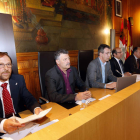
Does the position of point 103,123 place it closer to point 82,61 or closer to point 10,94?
point 10,94

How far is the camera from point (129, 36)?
18.9 ft

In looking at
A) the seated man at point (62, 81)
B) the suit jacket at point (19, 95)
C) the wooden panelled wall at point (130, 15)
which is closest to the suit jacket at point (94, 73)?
the seated man at point (62, 81)

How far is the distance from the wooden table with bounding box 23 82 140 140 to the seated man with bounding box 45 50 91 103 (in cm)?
65

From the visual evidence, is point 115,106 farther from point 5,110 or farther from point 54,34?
point 54,34

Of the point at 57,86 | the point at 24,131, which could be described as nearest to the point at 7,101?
the point at 24,131

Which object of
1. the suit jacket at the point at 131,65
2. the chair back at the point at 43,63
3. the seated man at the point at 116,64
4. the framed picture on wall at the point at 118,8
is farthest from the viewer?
the framed picture on wall at the point at 118,8

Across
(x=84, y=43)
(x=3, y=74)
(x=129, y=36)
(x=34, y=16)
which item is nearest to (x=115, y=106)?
(x=3, y=74)

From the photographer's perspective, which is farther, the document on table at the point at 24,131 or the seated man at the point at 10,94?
the seated man at the point at 10,94

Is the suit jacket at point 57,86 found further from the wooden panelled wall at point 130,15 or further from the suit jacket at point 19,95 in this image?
the wooden panelled wall at point 130,15

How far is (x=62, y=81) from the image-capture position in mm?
1703

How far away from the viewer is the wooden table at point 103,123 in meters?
0.42

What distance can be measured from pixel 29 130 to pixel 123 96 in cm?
68

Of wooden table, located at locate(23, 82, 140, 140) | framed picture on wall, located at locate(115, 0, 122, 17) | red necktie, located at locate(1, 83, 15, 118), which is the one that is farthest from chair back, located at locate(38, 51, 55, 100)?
framed picture on wall, located at locate(115, 0, 122, 17)

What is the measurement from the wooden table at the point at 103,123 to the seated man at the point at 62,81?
65 cm
